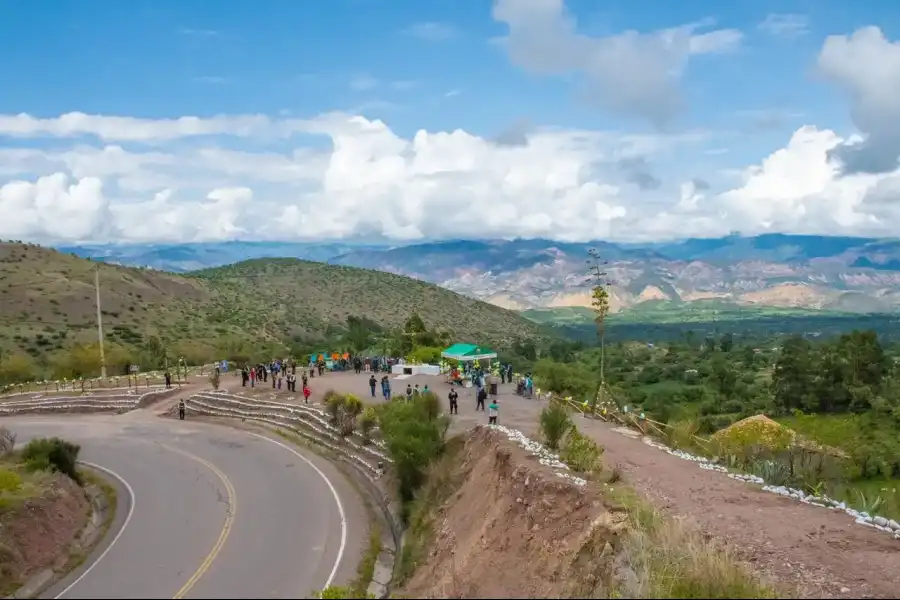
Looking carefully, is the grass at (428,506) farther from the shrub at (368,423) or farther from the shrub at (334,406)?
the shrub at (334,406)

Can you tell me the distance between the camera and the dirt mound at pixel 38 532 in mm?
20188

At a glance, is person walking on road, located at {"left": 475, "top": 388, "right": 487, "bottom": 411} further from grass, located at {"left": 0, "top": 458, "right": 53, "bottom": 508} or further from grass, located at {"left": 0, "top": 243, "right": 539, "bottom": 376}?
grass, located at {"left": 0, "top": 243, "right": 539, "bottom": 376}

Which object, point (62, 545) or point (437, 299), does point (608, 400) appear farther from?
point (437, 299)

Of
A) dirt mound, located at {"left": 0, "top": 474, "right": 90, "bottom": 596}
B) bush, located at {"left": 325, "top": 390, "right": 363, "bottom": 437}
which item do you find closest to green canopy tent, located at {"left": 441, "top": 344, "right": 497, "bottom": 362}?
bush, located at {"left": 325, "top": 390, "right": 363, "bottom": 437}

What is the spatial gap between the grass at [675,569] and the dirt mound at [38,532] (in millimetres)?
14912

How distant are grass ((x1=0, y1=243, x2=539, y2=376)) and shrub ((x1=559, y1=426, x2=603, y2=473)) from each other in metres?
44.8

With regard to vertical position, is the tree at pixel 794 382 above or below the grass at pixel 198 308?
below

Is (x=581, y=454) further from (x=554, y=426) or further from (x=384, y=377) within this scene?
(x=384, y=377)

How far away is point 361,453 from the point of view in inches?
1231

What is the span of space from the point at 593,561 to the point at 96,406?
1582 inches

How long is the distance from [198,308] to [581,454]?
84069mm

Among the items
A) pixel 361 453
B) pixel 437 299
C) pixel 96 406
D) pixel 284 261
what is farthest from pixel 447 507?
pixel 284 261

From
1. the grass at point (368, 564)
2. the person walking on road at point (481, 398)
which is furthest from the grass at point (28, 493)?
the person walking on road at point (481, 398)

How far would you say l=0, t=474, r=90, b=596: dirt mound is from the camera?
2019 cm
